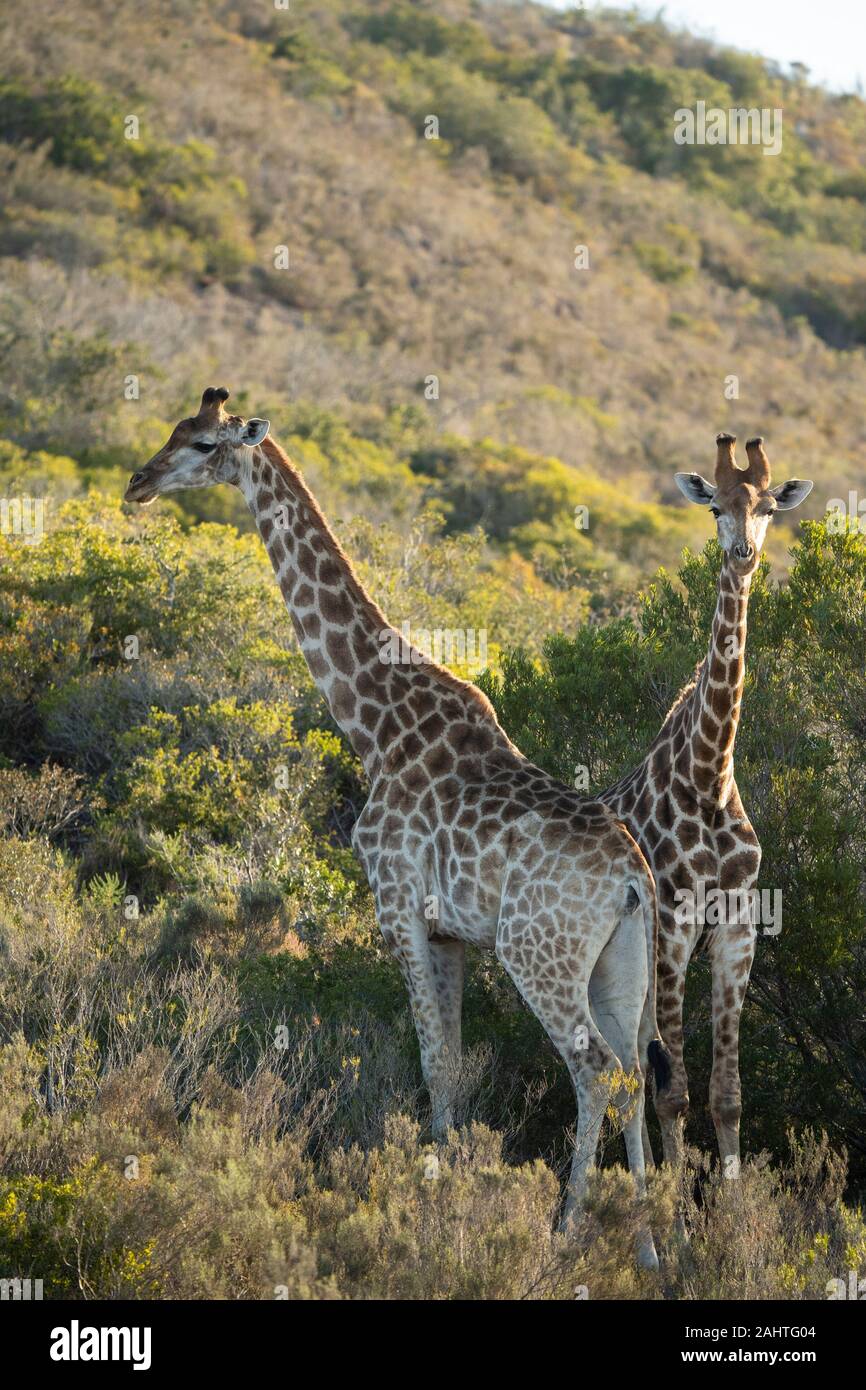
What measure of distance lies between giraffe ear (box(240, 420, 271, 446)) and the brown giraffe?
2.20 m

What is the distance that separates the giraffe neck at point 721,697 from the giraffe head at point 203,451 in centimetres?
Answer: 260

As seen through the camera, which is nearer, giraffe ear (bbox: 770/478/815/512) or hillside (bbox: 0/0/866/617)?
giraffe ear (bbox: 770/478/815/512)

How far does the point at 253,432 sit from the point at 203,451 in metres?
0.30

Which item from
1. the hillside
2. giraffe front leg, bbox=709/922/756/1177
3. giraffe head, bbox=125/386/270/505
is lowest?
giraffe front leg, bbox=709/922/756/1177

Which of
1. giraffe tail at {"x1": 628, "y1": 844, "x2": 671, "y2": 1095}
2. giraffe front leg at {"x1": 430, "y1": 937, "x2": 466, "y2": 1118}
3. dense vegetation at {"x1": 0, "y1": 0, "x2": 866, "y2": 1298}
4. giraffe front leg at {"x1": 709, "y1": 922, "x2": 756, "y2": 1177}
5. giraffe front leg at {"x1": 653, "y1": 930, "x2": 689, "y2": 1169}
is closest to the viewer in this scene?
dense vegetation at {"x1": 0, "y1": 0, "x2": 866, "y2": 1298}

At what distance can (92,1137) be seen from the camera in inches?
248

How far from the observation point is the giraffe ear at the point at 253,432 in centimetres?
796

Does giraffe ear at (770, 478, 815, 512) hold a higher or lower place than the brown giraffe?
higher

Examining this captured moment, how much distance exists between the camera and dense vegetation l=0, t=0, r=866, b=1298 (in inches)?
Answer: 239

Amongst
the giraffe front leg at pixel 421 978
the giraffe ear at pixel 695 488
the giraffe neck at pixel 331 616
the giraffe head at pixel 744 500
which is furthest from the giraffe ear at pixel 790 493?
the giraffe front leg at pixel 421 978

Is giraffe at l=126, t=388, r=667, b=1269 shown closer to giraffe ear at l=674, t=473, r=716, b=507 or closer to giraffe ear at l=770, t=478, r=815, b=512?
giraffe ear at l=674, t=473, r=716, b=507

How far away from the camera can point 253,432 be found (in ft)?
26.2

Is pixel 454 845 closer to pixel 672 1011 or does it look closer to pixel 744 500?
pixel 672 1011

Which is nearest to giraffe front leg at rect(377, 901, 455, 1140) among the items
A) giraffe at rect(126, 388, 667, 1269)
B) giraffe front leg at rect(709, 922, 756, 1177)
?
giraffe at rect(126, 388, 667, 1269)
